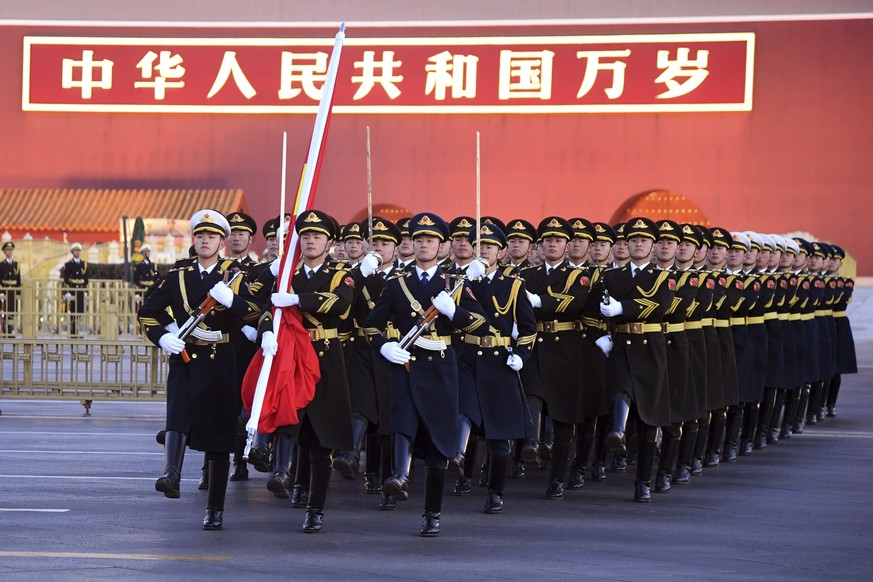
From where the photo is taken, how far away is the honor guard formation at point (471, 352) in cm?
817

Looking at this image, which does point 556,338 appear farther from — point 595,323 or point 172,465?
point 172,465

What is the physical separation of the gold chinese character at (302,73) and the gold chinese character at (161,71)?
187 cm

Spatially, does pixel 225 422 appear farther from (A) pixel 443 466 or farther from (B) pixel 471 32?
(B) pixel 471 32

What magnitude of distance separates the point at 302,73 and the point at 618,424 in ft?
64.4

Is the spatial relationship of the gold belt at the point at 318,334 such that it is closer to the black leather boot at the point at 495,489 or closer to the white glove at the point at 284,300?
the white glove at the point at 284,300

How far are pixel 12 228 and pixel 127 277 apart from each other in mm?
4287

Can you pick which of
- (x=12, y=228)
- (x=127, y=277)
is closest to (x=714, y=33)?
(x=127, y=277)

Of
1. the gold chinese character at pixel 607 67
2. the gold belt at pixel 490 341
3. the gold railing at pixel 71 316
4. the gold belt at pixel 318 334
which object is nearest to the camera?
the gold belt at pixel 318 334

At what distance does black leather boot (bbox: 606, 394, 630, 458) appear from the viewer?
31.1 ft

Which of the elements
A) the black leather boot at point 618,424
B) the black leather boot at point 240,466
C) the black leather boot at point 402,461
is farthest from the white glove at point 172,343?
the black leather boot at point 618,424

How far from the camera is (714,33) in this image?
27438 millimetres

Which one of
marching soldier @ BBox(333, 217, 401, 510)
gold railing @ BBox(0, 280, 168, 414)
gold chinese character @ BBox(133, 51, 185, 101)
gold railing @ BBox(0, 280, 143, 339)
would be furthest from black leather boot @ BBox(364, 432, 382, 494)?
gold chinese character @ BBox(133, 51, 185, 101)

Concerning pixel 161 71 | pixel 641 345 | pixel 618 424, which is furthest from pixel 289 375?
pixel 161 71

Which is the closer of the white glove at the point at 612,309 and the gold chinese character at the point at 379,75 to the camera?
the white glove at the point at 612,309
